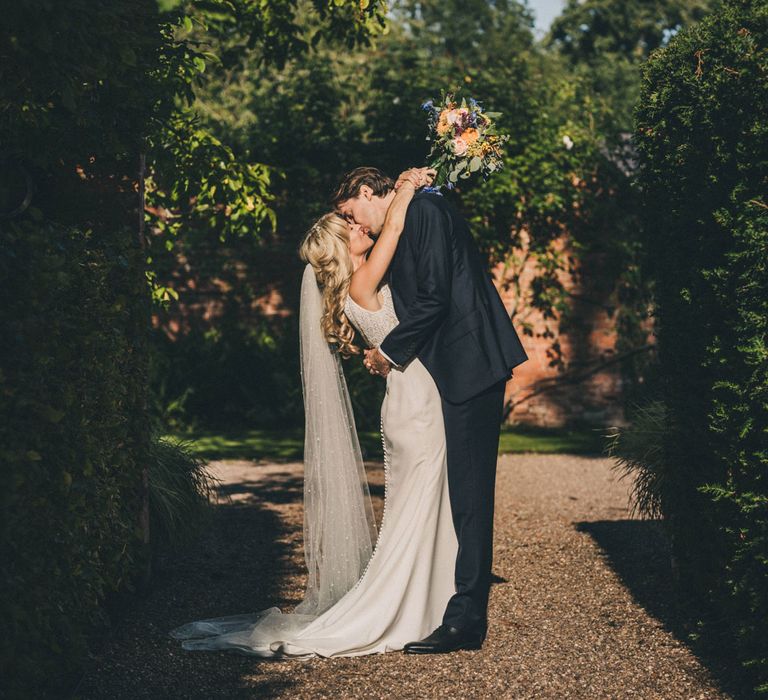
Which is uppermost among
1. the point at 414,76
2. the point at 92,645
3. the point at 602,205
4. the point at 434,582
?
the point at 414,76

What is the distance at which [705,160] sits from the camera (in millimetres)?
4273

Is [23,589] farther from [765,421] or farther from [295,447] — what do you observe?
[295,447]

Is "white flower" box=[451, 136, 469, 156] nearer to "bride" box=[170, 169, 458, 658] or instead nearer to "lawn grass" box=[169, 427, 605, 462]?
"bride" box=[170, 169, 458, 658]

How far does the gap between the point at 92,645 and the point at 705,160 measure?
3256 millimetres

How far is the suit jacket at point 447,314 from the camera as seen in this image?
4.43 metres

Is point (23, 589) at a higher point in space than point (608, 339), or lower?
lower

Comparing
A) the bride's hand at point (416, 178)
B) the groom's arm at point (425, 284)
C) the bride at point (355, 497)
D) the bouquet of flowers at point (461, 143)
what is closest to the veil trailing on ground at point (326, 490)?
the bride at point (355, 497)

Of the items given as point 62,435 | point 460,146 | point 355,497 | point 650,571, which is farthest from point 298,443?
point 62,435

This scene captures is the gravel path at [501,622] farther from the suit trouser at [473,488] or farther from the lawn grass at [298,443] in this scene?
the lawn grass at [298,443]

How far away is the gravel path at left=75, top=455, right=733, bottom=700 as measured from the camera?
402 cm

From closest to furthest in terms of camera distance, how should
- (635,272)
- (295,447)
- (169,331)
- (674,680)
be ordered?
(674,680) → (295,447) → (635,272) → (169,331)

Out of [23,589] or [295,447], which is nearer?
[23,589]

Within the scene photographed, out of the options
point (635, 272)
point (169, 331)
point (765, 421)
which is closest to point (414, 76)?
point (635, 272)

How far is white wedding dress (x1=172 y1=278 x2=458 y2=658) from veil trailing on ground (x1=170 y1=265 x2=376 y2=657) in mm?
182
